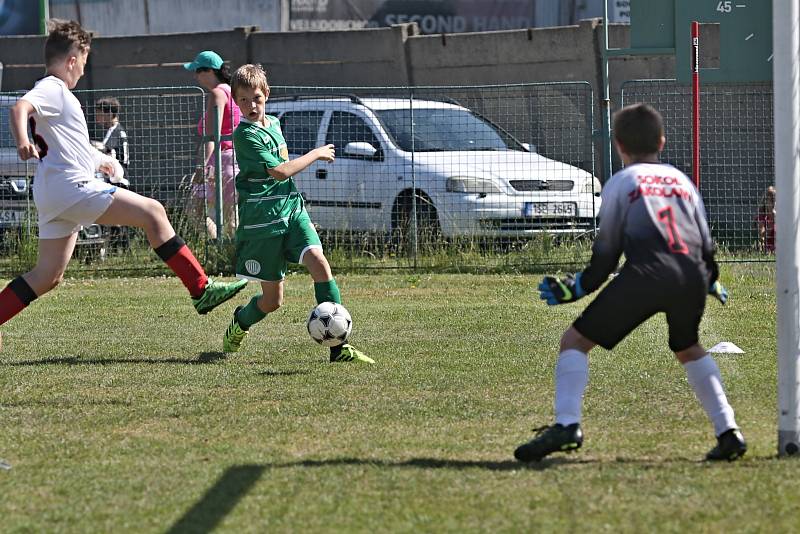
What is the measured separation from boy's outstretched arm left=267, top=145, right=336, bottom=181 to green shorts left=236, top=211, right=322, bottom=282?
1.25 feet

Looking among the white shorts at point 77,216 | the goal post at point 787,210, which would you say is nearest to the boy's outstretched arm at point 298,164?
the white shorts at point 77,216

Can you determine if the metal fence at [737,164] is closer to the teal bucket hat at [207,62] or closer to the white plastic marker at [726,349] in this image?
the teal bucket hat at [207,62]

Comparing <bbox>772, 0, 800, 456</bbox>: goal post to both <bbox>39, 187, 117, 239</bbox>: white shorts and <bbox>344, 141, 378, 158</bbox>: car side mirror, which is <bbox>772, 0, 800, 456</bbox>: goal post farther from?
<bbox>344, 141, 378, 158</bbox>: car side mirror

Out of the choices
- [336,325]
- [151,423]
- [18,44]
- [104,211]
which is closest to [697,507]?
[151,423]

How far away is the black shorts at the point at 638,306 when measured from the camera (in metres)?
4.94

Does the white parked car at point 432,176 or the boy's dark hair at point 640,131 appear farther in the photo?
the white parked car at point 432,176

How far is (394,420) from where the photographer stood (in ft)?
19.5

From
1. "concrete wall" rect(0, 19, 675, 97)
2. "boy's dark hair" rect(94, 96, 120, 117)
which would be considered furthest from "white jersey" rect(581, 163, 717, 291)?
"concrete wall" rect(0, 19, 675, 97)

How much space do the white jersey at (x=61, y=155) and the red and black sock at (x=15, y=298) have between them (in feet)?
1.43

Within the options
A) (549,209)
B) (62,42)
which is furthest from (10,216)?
(62,42)

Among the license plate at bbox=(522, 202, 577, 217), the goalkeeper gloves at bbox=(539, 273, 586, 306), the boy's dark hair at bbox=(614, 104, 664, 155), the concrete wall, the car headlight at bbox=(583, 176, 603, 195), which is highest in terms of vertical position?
the concrete wall

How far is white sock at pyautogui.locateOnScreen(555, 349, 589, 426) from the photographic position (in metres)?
5.01

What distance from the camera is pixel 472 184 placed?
13.1m

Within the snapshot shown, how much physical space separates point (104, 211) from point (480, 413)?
2511 millimetres
